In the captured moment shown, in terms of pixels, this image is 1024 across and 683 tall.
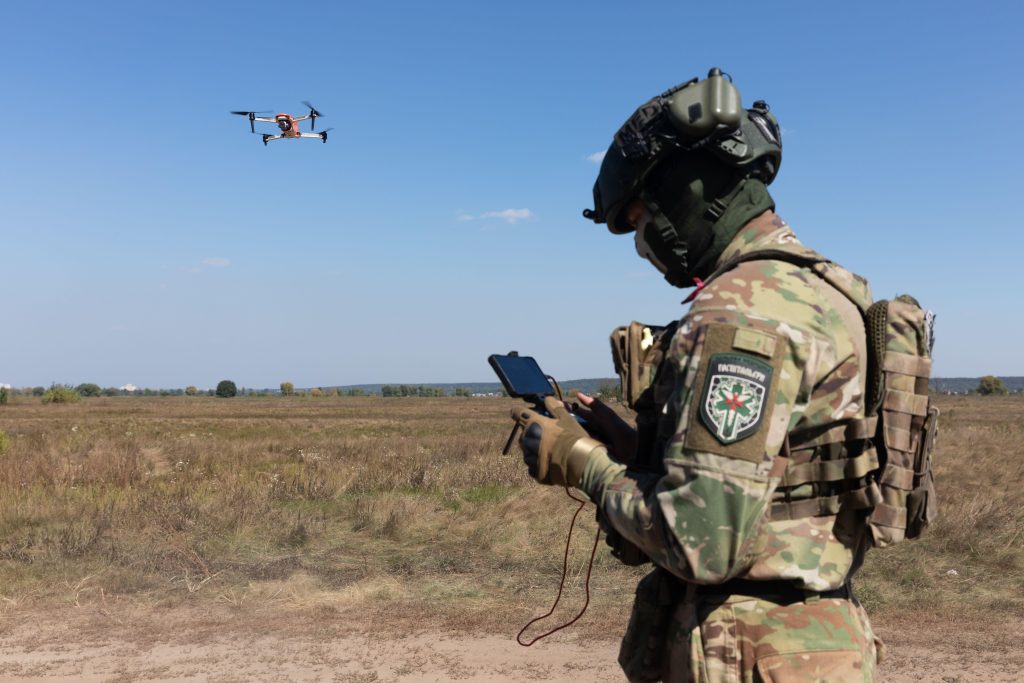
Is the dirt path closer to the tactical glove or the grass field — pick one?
the grass field

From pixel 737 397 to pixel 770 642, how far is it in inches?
25.6

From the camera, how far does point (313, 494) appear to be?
37.5 feet

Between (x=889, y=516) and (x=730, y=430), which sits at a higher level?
(x=730, y=430)

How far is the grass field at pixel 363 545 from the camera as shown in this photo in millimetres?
7070

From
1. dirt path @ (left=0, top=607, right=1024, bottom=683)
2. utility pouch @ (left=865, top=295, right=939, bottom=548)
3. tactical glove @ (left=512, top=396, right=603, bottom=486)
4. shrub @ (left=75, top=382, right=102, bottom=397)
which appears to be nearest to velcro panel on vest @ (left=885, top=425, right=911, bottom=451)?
utility pouch @ (left=865, top=295, right=939, bottom=548)

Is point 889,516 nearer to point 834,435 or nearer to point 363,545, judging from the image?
point 834,435

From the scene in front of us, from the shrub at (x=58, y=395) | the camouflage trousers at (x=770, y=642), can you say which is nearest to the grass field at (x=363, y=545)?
the camouflage trousers at (x=770, y=642)

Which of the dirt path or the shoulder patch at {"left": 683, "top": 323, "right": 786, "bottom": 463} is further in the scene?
the dirt path

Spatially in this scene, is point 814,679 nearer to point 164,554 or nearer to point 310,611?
point 310,611

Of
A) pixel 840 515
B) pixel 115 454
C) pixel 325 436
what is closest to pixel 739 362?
pixel 840 515

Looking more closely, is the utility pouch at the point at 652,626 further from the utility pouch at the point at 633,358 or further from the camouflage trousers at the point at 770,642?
the utility pouch at the point at 633,358

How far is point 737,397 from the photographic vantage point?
71.5 inches

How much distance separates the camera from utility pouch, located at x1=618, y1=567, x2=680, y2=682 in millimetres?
2230

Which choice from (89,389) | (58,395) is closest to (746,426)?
(58,395)
